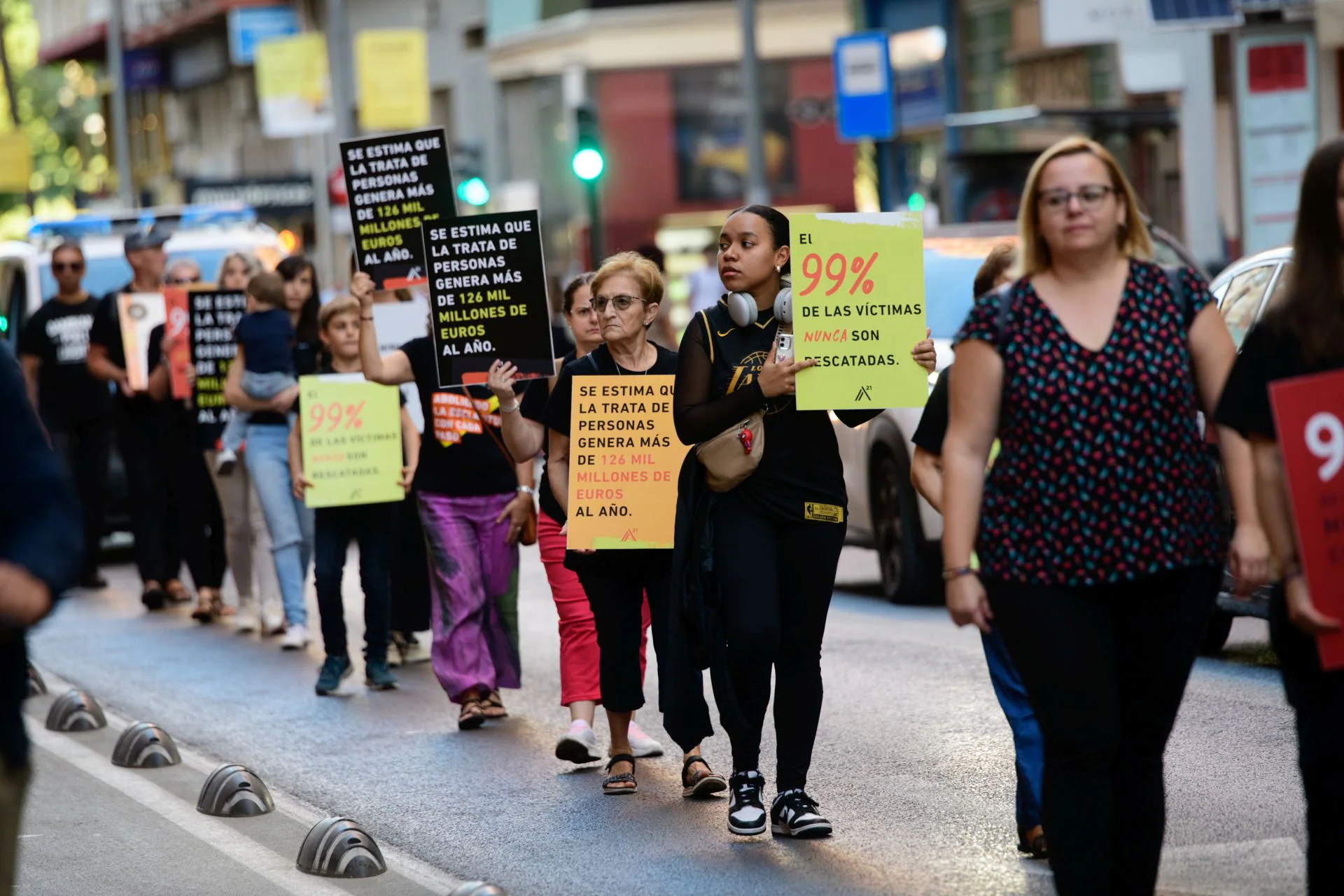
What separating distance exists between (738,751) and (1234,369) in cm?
259

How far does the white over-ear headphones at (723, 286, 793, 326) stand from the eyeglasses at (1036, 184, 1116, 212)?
1.90 m

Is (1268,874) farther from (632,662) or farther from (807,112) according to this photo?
(807,112)

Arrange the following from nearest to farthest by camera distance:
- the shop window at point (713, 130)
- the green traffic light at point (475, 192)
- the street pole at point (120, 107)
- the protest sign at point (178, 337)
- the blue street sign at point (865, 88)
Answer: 1. the protest sign at point (178, 337)
2. the blue street sign at point (865, 88)
3. the green traffic light at point (475, 192)
4. the shop window at point (713, 130)
5. the street pole at point (120, 107)

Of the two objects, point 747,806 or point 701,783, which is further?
point 701,783

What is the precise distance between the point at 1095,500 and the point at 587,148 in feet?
59.3

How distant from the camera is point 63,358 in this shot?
14.9 metres

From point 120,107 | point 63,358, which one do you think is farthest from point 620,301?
point 120,107

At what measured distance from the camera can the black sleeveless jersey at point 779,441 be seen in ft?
22.1

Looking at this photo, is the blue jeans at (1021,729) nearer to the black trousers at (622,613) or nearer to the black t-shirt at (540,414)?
the black trousers at (622,613)

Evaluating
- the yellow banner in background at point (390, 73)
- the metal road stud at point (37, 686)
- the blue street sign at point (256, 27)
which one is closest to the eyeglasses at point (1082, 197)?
the metal road stud at point (37, 686)

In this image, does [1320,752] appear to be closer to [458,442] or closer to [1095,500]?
[1095,500]

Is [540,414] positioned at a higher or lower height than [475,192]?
lower

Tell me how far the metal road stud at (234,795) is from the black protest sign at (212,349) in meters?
5.35

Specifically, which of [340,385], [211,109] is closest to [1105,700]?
[340,385]
